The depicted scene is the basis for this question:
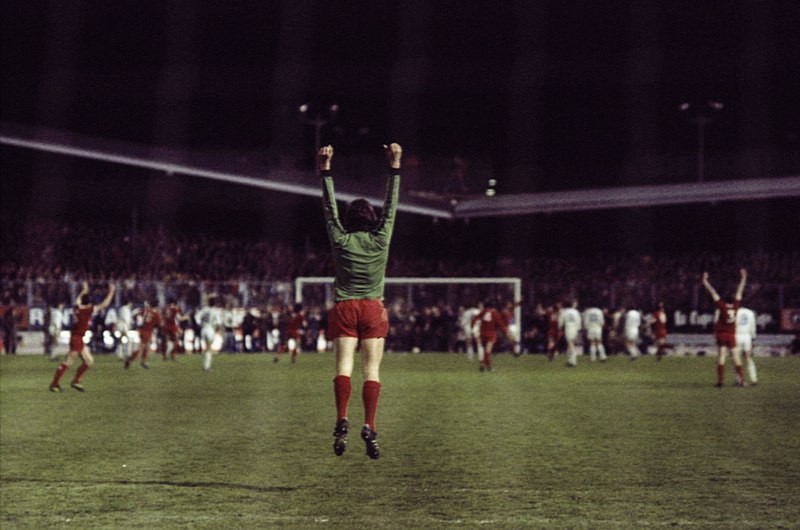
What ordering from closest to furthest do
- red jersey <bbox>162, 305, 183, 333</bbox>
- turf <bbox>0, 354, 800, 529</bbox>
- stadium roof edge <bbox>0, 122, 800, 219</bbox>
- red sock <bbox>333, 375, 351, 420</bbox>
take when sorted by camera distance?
red sock <bbox>333, 375, 351, 420</bbox>, turf <bbox>0, 354, 800, 529</bbox>, red jersey <bbox>162, 305, 183, 333</bbox>, stadium roof edge <bbox>0, 122, 800, 219</bbox>

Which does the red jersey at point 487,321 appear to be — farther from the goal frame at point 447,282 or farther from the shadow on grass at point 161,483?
the shadow on grass at point 161,483

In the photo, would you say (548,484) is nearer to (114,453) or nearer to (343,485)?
(343,485)

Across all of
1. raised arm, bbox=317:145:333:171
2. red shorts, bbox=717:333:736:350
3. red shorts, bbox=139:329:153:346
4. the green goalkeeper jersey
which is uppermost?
raised arm, bbox=317:145:333:171

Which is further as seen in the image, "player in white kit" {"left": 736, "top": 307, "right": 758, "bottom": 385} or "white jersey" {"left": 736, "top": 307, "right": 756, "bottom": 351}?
"white jersey" {"left": 736, "top": 307, "right": 756, "bottom": 351}

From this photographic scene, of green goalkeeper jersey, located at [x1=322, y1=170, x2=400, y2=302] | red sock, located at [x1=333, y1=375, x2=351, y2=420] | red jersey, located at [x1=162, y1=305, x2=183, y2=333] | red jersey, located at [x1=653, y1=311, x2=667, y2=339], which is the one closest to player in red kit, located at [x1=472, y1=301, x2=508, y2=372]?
red jersey, located at [x1=653, y1=311, x2=667, y2=339]

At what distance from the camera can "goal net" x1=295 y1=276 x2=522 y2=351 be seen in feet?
147

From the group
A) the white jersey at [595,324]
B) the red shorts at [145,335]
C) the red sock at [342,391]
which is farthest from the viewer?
the white jersey at [595,324]

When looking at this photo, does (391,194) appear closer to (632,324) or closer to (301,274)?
(632,324)

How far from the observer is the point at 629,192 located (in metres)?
47.6

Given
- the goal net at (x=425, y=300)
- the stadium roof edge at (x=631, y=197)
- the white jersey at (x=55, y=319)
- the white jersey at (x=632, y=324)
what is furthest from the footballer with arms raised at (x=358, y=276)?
the stadium roof edge at (x=631, y=197)

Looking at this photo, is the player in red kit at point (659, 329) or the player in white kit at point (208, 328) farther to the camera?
the player in red kit at point (659, 329)

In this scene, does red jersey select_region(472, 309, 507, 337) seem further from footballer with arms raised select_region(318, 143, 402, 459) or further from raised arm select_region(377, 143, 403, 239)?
raised arm select_region(377, 143, 403, 239)

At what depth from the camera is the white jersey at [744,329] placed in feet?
83.6

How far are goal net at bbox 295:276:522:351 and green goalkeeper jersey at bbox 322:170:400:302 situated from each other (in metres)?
38.3
